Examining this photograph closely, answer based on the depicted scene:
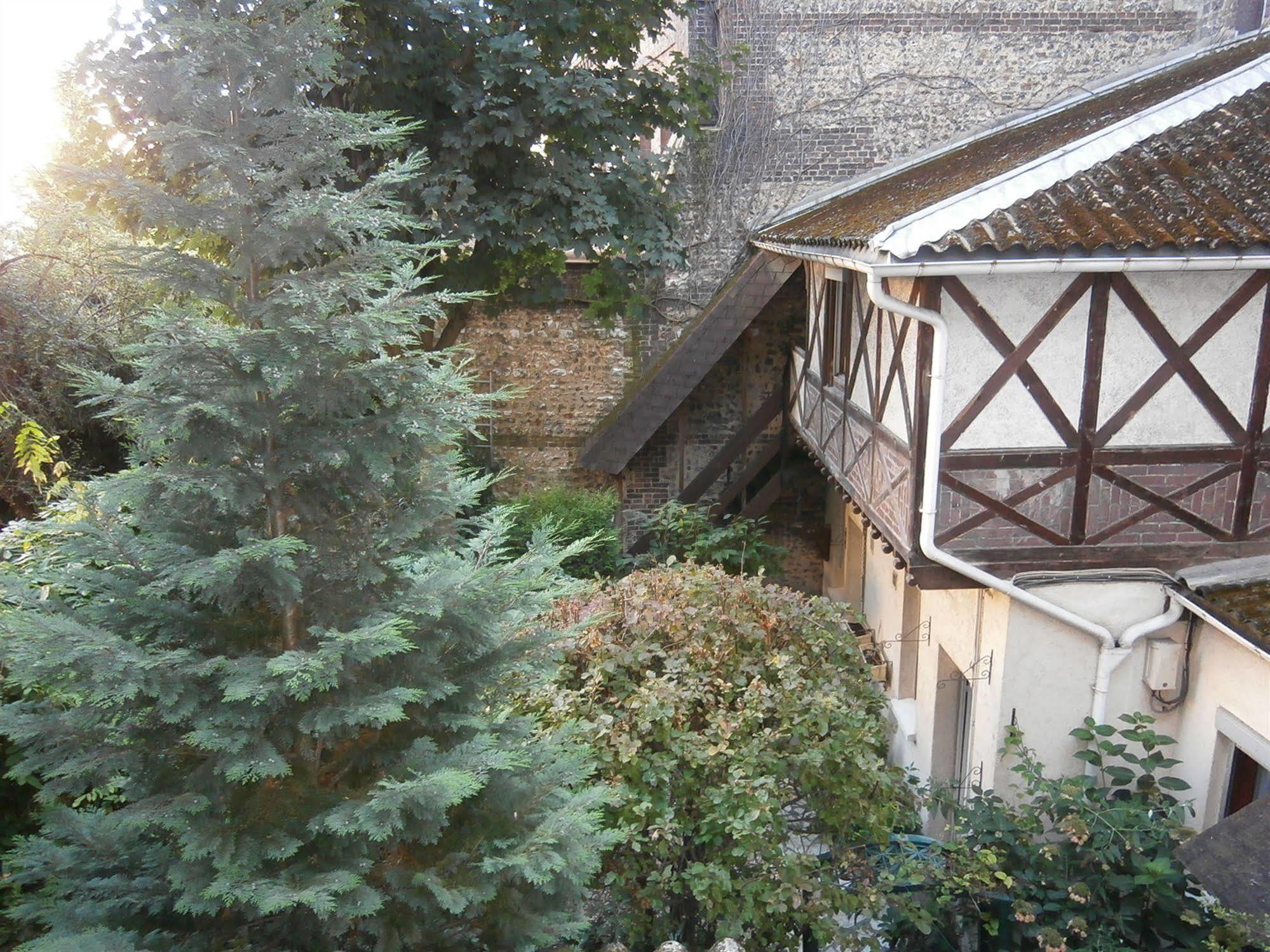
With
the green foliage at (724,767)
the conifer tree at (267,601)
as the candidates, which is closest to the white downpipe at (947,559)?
the green foliage at (724,767)

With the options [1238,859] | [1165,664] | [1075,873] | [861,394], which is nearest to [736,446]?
[861,394]

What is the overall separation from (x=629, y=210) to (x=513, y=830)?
676 cm

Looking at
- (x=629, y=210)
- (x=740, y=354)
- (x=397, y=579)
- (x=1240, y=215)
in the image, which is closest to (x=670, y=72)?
(x=629, y=210)

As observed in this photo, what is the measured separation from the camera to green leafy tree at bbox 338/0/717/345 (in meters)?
7.67

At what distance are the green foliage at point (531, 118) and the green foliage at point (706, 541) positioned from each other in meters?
2.84

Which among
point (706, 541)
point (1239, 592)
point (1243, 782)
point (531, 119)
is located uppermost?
point (531, 119)

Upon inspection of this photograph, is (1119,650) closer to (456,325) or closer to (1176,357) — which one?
(1176,357)

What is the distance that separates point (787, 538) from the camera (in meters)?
12.4

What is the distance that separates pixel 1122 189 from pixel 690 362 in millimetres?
5827

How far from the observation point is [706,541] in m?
9.93

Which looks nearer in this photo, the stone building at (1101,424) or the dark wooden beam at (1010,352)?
the stone building at (1101,424)

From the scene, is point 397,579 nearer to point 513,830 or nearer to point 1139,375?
point 513,830

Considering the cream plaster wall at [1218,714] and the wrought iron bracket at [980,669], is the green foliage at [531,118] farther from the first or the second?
the cream plaster wall at [1218,714]

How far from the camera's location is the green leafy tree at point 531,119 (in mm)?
7668
